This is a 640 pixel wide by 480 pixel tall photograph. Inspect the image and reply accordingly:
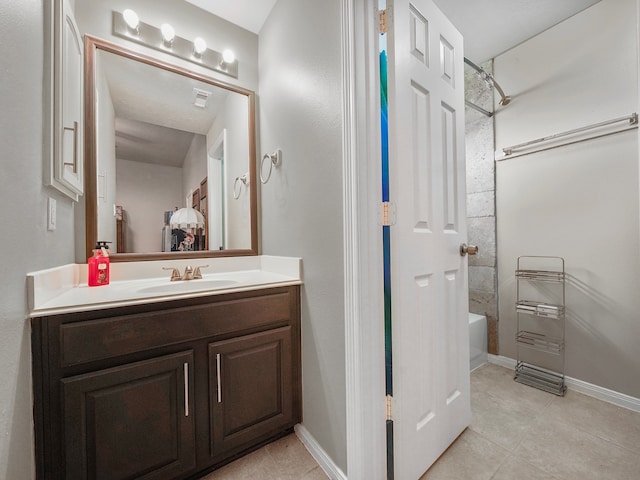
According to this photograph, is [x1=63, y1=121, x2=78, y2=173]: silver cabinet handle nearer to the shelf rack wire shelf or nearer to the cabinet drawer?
the cabinet drawer

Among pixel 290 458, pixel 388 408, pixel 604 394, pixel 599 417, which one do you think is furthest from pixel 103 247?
pixel 604 394

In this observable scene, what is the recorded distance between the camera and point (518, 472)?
3.79 ft

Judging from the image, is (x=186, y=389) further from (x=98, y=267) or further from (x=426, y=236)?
(x=426, y=236)

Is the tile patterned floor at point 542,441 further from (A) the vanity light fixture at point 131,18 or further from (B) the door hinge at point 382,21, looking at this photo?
(A) the vanity light fixture at point 131,18

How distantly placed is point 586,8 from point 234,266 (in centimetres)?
286

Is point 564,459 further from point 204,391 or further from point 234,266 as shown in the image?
point 234,266

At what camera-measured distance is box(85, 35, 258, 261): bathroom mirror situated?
1.40 meters

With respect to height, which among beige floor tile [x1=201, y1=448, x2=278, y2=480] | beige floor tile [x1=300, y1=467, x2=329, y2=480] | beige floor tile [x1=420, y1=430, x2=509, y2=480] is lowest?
beige floor tile [x1=300, y1=467, x2=329, y2=480]

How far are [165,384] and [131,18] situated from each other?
189 centimetres

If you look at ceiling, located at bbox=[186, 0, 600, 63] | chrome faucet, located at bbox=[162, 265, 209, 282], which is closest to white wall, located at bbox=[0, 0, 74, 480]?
chrome faucet, located at bbox=[162, 265, 209, 282]

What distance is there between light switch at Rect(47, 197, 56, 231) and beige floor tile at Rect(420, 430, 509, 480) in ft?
5.96

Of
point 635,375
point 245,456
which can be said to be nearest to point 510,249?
point 635,375

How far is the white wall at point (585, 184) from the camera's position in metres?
1.59

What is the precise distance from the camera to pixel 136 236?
4.95ft
